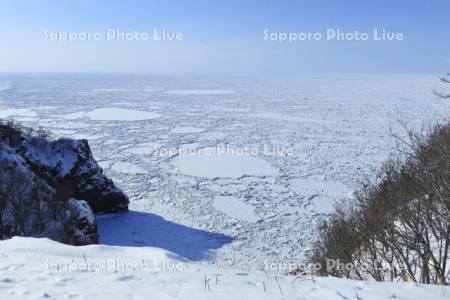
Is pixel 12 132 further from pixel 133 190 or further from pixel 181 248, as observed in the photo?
pixel 181 248

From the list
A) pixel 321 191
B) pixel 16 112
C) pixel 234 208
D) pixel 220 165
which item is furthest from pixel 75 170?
pixel 16 112

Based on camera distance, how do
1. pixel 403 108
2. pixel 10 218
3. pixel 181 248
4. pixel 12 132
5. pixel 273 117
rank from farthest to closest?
pixel 403 108, pixel 273 117, pixel 12 132, pixel 181 248, pixel 10 218

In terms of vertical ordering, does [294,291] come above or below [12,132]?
below

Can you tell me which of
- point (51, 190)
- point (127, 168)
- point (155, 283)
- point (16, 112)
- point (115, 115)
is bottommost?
point (127, 168)

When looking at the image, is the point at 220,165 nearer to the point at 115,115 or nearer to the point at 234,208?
the point at 234,208

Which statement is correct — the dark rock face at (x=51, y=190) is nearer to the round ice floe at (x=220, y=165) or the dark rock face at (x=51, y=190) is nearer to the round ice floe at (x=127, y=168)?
the round ice floe at (x=127, y=168)

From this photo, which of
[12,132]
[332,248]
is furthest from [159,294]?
[12,132]

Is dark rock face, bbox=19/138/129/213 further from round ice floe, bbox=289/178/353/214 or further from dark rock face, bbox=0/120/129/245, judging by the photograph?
round ice floe, bbox=289/178/353/214

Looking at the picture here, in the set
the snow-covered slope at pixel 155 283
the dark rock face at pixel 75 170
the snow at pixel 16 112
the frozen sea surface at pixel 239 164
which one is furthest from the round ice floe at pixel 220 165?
the snow at pixel 16 112

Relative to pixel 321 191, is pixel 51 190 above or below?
above
